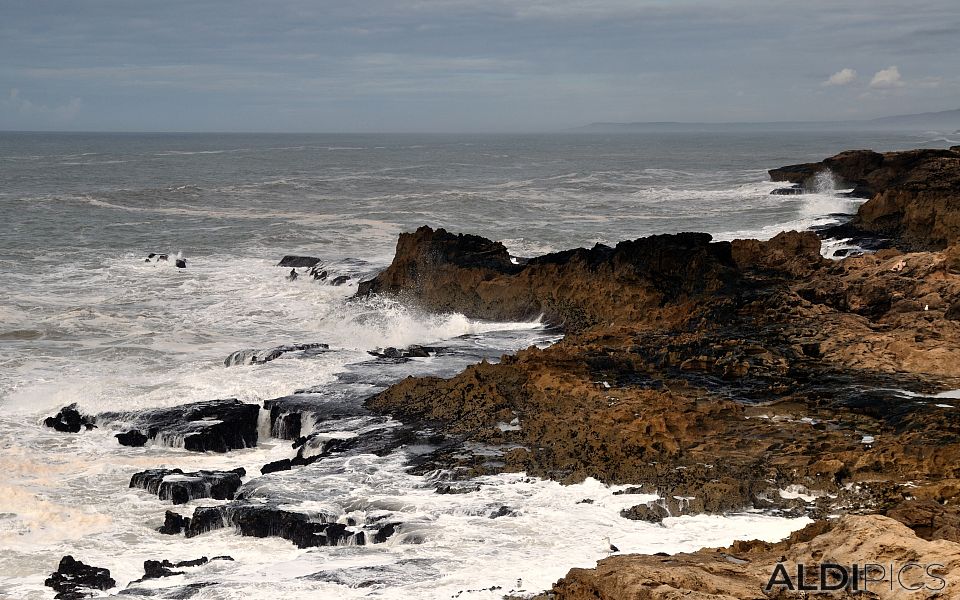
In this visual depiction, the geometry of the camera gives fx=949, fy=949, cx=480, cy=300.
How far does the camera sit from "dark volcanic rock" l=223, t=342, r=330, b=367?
20.4 meters

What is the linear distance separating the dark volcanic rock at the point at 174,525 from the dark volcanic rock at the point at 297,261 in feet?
68.9

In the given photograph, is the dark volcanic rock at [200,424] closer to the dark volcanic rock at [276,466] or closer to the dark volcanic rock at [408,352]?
the dark volcanic rock at [276,466]

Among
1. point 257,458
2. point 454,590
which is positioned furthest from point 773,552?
point 257,458

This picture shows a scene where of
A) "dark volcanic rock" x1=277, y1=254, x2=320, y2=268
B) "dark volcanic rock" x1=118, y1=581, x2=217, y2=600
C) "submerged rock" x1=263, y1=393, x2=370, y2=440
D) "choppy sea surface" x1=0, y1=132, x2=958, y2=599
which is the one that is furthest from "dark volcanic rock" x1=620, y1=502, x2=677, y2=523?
"dark volcanic rock" x1=277, y1=254, x2=320, y2=268

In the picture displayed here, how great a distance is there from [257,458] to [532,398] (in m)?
4.60

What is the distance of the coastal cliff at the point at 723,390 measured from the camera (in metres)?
A: 11.4

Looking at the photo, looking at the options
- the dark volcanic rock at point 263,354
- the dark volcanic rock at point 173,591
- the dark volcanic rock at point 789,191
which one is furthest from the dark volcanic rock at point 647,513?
the dark volcanic rock at point 789,191

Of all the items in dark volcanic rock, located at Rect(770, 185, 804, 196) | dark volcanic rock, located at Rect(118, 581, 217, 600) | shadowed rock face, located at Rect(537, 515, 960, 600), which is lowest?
dark volcanic rock, located at Rect(118, 581, 217, 600)

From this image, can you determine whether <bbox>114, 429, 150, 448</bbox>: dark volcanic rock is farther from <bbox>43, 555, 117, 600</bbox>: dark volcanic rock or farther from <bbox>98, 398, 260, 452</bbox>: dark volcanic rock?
<bbox>43, 555, 117, 600</bbox>: dark volcanic rock

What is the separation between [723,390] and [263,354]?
9.99 m

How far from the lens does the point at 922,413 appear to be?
13523 millimetres

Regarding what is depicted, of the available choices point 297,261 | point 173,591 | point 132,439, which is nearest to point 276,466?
point 132,439

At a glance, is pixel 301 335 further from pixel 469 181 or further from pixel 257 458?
pixel 469 181

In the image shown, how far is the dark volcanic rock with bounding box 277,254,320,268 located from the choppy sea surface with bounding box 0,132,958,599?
0.58 meters
